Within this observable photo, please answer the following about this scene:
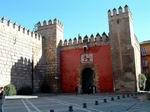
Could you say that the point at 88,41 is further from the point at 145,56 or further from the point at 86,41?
the point at 145,56

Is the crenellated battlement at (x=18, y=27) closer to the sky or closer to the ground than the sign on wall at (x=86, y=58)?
closer to the sky

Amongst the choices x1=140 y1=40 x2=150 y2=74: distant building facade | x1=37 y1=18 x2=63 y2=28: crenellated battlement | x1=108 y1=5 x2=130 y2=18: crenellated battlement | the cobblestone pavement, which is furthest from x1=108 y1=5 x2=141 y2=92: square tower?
x1=140 y1=40 x2=150 y2=74: distant building facade

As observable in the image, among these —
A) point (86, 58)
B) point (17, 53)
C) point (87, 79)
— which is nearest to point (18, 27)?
point (17, 53)

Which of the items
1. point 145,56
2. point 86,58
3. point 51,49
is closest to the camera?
point 86,58

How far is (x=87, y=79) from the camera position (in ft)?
80.2

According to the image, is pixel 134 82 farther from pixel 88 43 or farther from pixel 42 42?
pixel 42 42

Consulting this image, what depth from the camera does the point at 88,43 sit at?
941 inches

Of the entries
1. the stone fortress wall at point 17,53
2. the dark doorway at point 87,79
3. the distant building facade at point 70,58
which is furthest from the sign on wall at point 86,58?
the stone fortress wall at point 17,53

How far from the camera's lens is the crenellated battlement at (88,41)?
76.7ft

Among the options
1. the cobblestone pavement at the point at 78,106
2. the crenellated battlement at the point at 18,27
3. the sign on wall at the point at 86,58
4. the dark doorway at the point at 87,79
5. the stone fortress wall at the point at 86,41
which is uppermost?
the crenellated battlement at the point at 18,27

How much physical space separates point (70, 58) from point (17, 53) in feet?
17.5

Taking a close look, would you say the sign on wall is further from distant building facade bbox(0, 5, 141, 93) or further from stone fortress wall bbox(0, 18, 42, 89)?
stone fortress wall bbox(0, 18, 42, 89)

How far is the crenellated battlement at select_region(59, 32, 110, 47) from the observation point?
921 inches

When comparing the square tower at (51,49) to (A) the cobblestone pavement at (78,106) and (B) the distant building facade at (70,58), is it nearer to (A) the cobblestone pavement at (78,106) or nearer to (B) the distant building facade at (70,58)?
(B) the distant building facade at (70,58)
